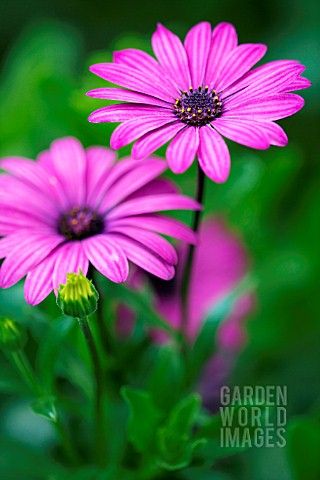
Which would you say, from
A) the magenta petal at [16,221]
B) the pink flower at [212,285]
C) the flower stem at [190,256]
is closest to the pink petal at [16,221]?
the magenta petal at [16,221]

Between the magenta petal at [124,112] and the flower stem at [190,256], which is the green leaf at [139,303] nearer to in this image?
the flower stem at [190,256]

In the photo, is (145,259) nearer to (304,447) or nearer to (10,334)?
(10,334)

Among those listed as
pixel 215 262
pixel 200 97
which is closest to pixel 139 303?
pixel 200 97

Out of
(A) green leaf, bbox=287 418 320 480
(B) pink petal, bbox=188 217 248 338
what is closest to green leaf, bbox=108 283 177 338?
(A) green leaf, bbox=287 418 320 480

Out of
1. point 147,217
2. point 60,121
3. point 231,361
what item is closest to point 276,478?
point 231,361

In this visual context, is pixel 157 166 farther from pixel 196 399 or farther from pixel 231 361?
pixel 231 361
